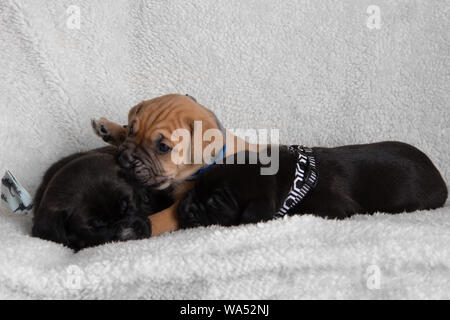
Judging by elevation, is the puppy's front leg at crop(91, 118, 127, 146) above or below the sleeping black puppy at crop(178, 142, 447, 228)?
above

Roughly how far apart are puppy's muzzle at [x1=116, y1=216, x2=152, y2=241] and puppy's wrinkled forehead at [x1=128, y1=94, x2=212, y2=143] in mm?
475

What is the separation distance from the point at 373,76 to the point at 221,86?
46.6 inches

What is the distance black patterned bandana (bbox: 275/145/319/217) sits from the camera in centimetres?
277

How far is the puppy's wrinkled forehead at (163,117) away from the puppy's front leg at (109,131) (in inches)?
12.2

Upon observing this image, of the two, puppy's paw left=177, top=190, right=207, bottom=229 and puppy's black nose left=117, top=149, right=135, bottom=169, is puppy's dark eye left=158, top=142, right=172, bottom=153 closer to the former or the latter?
puppy's black nose left=117, top=149, right=135, bottom=169

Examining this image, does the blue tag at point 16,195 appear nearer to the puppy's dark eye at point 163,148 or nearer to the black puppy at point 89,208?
the black puppy at point 89,208

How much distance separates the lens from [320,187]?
2877 mm

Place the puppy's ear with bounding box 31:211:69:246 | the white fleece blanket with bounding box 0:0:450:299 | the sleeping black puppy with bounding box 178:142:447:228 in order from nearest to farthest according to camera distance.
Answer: the puppy's ear with bounding box 31:211:69:246, the sleeping black puppy with bounding box 178:142:447:228, the white fleece blanket with bounding box 0:0:450:299

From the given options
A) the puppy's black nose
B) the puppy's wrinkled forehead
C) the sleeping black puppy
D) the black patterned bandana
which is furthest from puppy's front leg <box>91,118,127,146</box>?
the black patterned bandana

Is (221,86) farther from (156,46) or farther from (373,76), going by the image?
(373,76)

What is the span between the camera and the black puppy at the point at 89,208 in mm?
2479

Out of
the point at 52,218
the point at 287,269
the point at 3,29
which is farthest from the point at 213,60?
the point at 287,269

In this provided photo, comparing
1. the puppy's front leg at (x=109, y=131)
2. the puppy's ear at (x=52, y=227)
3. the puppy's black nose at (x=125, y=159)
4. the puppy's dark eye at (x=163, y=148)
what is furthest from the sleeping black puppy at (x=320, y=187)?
the puppy's front leg at (x=109, y=131)

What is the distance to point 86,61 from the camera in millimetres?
3613
